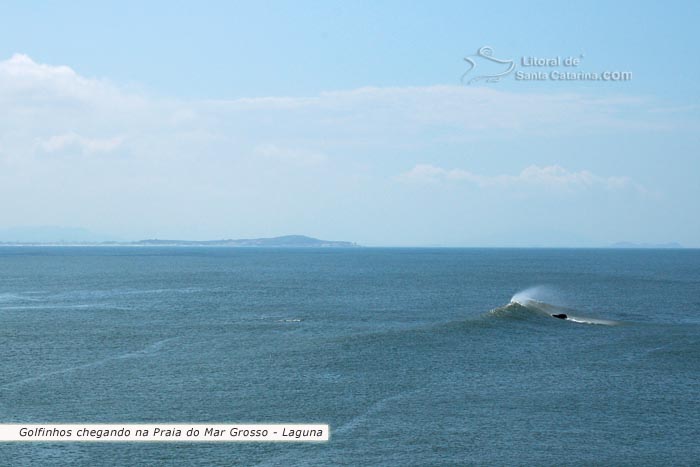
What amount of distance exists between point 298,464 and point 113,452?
41.0ft

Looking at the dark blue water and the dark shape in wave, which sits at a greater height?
the dark shape in wave

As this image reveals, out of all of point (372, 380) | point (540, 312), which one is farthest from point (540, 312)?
point (372, 380)

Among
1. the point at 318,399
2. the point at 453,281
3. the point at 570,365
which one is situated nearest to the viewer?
the point at 318,399

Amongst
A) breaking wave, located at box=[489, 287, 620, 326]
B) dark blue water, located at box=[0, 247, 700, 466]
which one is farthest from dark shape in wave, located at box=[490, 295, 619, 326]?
dark blue water, located at box=[0, 247, 700, 466]

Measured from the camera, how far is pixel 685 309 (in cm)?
12575

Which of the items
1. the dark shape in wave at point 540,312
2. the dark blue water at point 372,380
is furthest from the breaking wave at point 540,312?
the dark blue water at point 372,380

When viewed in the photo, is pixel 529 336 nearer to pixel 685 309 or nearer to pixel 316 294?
pixel 685 309

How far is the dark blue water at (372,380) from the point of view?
155 feet

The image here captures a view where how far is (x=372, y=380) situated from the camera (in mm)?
65938

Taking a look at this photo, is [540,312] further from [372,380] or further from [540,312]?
[372,380]

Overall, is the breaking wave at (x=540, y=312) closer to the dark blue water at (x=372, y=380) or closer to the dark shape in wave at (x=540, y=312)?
the dark shape in wave at (x=540, y=312)

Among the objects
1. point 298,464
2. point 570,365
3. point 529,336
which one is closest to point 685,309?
point 529,336

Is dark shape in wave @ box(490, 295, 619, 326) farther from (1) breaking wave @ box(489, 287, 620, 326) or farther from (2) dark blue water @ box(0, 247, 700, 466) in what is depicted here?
(2) dark blue water @ box(0, 247, 700, 466)

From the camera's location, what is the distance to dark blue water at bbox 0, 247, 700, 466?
47.3m
